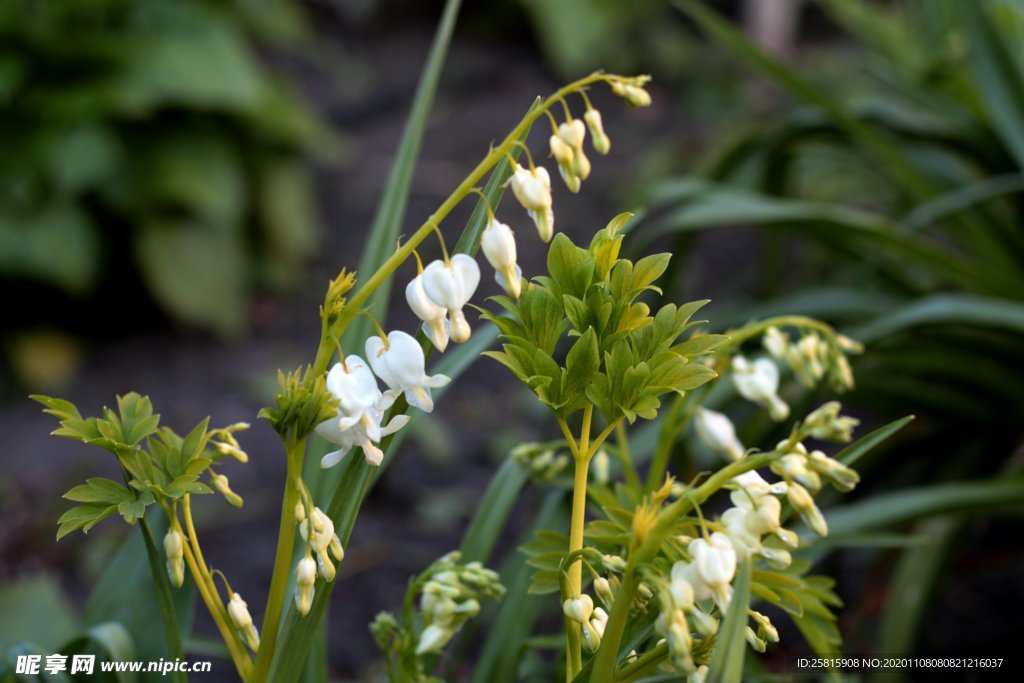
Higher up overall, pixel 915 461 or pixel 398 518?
pixel 915 461

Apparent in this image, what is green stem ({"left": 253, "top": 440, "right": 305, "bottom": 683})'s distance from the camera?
683 millimetres

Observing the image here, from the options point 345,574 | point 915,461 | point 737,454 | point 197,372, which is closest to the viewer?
point 737,454

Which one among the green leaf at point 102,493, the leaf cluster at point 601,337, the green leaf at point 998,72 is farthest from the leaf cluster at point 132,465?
the green leaf at point 998,72

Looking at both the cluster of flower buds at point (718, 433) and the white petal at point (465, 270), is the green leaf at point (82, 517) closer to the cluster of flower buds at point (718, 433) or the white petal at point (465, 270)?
the white petal at point (465, 270)

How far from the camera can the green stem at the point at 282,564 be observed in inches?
26.9

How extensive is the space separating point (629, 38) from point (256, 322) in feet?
A: 7.27

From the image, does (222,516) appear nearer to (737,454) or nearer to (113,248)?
(113,248)

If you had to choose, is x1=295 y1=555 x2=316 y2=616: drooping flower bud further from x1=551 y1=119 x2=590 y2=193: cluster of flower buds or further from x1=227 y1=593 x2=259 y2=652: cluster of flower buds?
x1=551 y1=119 x2=590 y2=193: cluster of flower buds

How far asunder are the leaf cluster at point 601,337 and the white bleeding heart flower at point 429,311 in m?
0.04

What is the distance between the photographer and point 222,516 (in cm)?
211

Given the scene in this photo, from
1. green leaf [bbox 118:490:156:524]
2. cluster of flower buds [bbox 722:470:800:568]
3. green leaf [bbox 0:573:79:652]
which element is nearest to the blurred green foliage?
green leaf [bbox 0:573:79:652]

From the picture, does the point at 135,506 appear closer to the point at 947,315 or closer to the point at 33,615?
the point at 33,615

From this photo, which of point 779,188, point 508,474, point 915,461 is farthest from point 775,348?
point 779,188

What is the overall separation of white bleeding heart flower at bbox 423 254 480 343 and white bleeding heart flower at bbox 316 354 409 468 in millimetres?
70
